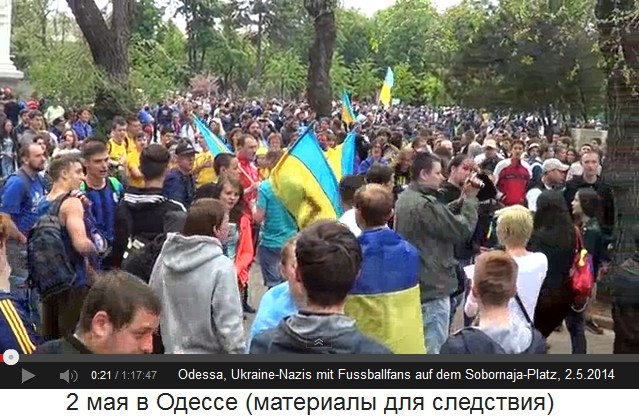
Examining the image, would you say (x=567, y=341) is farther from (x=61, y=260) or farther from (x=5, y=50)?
A: (x=5, y=50)

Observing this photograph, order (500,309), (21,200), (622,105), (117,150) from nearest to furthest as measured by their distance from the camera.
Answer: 1. (500,309)
2. (21,200)
3. (622,105)
4. (117,150)

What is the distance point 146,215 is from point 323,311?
2864 mm

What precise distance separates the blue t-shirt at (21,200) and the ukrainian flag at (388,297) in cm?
275

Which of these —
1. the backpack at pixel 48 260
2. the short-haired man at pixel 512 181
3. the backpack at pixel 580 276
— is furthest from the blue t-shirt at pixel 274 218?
the short-haired man at pixel 512 181

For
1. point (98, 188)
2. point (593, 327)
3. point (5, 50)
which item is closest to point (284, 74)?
point (5, 50)

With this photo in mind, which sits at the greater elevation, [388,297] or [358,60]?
[358,60]

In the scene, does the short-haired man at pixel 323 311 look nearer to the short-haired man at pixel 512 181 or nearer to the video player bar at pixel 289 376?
the video player bar at pixel 289 376

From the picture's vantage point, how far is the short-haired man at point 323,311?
3.35m

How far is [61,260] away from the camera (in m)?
5.54

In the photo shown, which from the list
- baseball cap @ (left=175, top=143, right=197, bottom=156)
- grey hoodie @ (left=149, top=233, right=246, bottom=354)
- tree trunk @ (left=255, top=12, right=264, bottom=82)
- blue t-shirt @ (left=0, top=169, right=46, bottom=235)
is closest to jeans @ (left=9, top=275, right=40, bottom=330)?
blue t-shirt @ (left=0, top=169, right=46, bottom=235)

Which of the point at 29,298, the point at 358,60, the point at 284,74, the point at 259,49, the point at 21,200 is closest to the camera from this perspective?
the point at 29,298

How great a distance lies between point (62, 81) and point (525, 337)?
14.9 metres

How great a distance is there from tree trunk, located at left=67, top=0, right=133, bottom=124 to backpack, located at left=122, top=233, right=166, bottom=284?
36.2 feet
